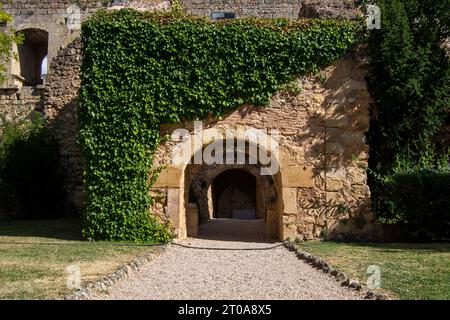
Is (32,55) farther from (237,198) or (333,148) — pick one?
(333,148)

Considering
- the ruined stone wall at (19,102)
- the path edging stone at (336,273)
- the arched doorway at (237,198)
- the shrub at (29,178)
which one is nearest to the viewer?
the path edging stone at (336,273)

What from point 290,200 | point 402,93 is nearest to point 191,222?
point 290,200

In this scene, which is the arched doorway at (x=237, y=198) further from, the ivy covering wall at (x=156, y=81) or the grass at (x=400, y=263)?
the grass at (x=400, y=263)

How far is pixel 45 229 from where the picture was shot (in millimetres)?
11648

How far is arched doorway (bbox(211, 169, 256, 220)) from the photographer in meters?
26.6

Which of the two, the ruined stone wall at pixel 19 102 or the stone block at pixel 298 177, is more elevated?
the ruined stone wall at pixel 19 102

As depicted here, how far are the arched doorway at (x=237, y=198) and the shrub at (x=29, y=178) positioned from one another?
12877 millimetres

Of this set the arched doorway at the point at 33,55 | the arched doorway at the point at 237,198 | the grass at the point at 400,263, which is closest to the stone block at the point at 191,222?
the grass at the point at 400,263

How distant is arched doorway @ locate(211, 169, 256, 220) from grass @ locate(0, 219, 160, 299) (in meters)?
15.6

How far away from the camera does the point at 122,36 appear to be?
10.2 m

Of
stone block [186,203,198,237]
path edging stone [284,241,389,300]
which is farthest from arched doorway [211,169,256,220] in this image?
path edging stone [284,241,389,300]

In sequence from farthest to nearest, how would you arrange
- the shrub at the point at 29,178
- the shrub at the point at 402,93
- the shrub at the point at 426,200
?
the shrub at the point at 29,178
the shrub at the point at 402,93
the shrub at the point at 426,200

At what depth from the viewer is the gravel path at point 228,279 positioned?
5.13 metres
